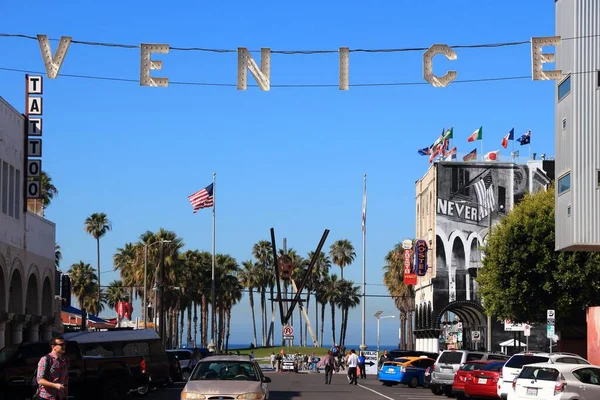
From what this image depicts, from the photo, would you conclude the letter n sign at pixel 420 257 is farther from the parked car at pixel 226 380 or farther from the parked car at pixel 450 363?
the parked car at pixel 226 380

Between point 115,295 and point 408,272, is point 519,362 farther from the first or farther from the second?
point 115,295

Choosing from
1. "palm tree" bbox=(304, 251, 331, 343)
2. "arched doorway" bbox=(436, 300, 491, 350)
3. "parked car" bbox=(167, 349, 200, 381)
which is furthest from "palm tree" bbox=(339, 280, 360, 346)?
"parked car" bbox=(167, 349, 200, 381)

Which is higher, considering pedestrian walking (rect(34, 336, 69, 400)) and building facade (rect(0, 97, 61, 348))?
building facade (rect(0, 97, 61, 348))

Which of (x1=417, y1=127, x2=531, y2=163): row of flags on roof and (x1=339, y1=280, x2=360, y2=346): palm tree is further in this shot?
(x1=339, y1=280, x2=360, y2=346): palm tree

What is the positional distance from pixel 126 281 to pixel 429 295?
105 ft

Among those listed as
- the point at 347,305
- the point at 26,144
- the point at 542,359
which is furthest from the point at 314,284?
the point at 542,359

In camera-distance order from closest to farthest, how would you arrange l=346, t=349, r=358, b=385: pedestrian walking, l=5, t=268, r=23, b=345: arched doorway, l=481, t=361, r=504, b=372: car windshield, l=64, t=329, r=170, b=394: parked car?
l=64, t=329, r=170, b=394: parked car, l=481, t=361, r=504, b=372: car windshield, l=5, t=268, r=23, b=345: arched doorway, l=346, t=349, r=358, b=385: pedestrian walking

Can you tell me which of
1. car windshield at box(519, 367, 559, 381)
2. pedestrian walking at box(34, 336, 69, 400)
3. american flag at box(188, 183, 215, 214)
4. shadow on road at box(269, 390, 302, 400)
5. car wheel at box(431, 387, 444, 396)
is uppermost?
american flag at box(188, 183, 215, 214)

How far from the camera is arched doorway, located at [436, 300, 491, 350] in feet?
256

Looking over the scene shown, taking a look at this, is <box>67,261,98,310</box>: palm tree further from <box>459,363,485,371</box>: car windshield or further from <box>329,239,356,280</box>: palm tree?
<box>459,363,485,371</box>: car windshield

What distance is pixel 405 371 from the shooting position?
161 feet

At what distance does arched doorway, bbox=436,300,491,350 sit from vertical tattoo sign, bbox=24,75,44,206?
1553 inches

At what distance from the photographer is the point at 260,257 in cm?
12394

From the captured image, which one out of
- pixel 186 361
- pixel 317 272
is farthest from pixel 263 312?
pixel 186 361
